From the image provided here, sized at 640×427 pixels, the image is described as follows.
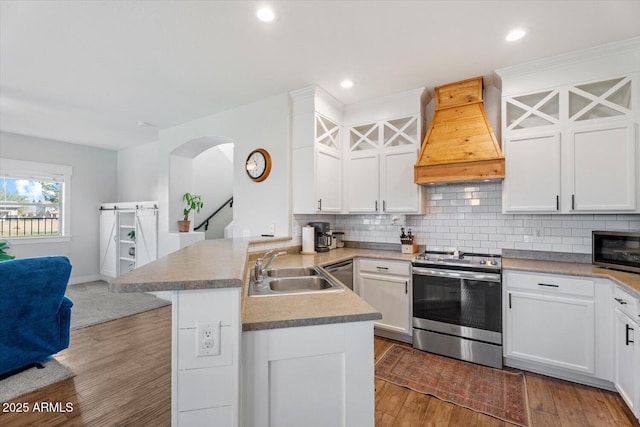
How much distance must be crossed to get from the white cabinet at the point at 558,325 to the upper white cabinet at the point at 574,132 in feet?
2.21

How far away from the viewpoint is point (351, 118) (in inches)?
150

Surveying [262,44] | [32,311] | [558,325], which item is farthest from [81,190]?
[558,325]

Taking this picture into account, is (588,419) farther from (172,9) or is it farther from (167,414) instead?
(172,9)

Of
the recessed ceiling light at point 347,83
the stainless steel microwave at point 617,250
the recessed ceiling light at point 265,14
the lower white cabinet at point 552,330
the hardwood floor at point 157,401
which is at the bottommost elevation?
the hardwood floor at point 157,401

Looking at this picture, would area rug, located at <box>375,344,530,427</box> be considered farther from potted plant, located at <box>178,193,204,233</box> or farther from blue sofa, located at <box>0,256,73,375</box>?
potted plant, located at <box>178,193,204,233</box>

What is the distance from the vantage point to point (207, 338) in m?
1.08

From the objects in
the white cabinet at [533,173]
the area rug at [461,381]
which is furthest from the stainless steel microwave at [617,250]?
the area rug at [461,381]

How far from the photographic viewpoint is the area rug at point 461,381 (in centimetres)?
210

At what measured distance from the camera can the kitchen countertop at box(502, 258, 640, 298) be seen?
2.08 m

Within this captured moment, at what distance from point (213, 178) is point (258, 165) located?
325cm

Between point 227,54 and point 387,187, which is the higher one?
point 227,54

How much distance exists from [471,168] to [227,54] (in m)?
2.50

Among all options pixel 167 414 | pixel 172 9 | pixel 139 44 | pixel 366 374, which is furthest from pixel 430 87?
pixel 167 414

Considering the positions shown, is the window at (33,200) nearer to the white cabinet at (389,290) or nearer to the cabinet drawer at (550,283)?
the white cabinet at (389,290)
